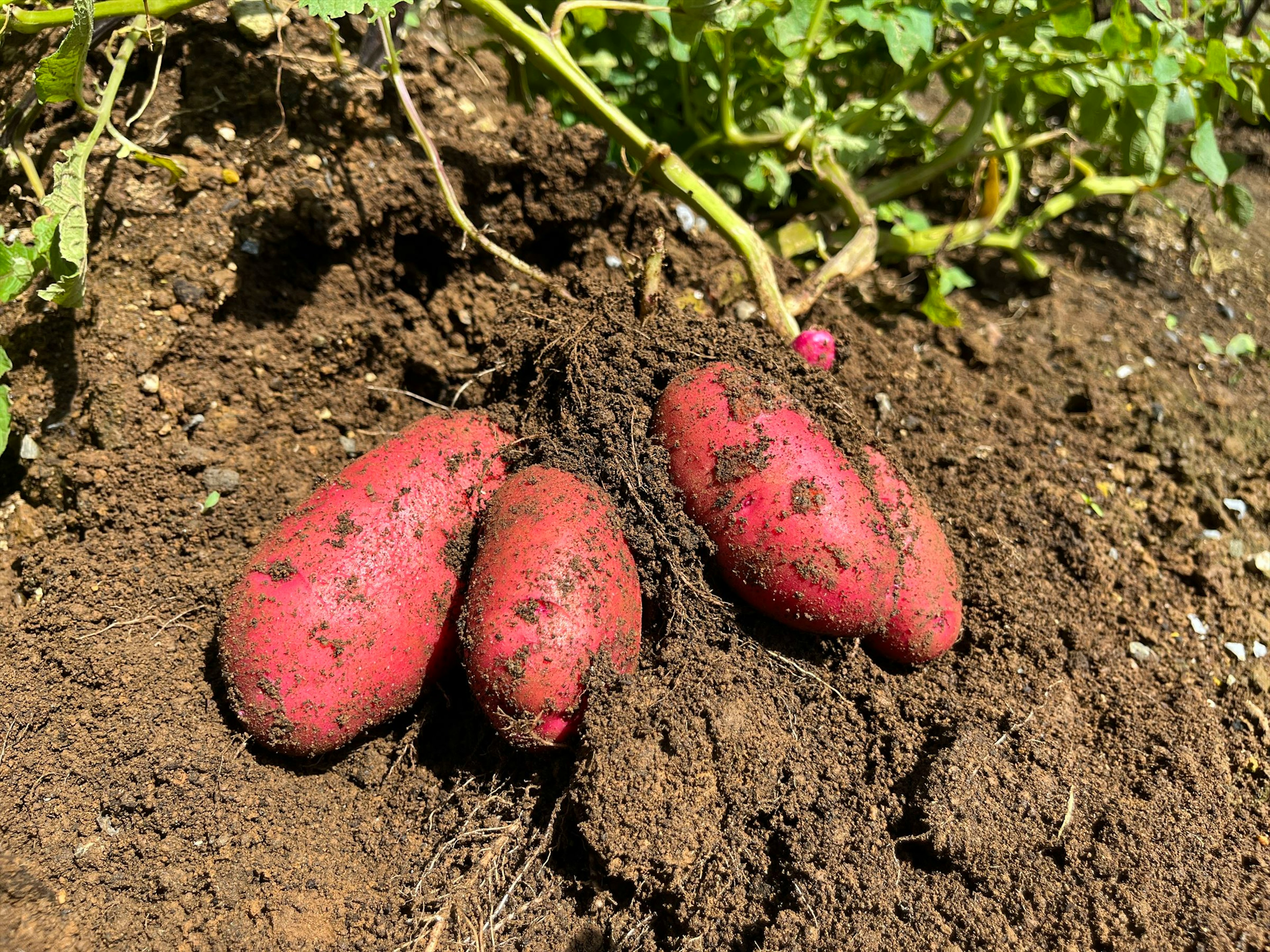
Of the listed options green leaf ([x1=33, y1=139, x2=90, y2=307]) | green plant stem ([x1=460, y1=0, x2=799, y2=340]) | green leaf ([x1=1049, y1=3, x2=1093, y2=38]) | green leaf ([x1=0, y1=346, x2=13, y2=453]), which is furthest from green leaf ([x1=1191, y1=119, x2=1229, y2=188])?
green leaf ([x1=0, y1=346, x2=13, y2=453])

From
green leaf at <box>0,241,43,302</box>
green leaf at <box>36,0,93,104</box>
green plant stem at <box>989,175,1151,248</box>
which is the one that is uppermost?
green leaf at <box>36,0,93,104</box>

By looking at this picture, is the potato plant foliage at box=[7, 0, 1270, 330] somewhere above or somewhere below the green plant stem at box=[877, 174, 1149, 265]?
above

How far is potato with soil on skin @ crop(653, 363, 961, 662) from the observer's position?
146cm

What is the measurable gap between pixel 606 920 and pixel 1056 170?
311 cm

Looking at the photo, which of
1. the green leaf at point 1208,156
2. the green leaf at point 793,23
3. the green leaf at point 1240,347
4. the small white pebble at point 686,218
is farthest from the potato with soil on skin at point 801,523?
the green leaf at point 1240,347

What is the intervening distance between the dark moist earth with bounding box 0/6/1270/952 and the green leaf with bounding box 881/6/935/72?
60 centimetres

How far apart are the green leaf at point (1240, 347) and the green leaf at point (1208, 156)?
1.87 feet

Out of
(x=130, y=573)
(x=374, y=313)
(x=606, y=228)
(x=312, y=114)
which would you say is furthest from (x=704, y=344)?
(x=130, y=573)

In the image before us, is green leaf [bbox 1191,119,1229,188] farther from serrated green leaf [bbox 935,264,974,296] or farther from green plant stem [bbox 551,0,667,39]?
green plant stem [bbox 551,0,667,39]

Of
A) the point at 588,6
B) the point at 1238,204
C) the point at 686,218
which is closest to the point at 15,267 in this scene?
the point at 588,6

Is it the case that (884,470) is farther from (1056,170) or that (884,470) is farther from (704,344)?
(1056,170)

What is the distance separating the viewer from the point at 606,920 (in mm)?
1332

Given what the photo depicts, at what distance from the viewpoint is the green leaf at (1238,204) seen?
2.44 m

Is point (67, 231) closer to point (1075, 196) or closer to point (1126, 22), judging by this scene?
point (1126, 22)
